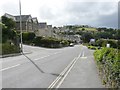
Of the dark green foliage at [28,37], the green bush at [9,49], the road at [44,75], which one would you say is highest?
the dark green foliage at [28,37]

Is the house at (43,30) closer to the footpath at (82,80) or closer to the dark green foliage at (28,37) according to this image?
the dark green foliage at (28,37)

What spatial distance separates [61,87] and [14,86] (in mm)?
1981

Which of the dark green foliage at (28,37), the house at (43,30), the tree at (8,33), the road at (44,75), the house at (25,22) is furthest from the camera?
the house at (43,30)

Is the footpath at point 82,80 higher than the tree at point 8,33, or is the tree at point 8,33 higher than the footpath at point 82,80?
the tree at point 8,33

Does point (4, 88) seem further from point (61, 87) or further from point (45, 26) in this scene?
point (45, 26)

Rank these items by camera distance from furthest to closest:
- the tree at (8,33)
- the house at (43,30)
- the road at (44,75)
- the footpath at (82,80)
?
the house at (43,30) < the tree at (8,33) < the road at (44,75) < the footpath at (82,80)

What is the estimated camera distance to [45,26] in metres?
154

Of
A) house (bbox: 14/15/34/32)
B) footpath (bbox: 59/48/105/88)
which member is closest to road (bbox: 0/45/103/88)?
footpath (bbox: 59/48/105/88)

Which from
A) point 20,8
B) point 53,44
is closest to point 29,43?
point 53,44

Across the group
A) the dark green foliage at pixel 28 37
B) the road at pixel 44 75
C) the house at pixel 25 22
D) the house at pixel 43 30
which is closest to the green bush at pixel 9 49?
the road at pixel 44 75

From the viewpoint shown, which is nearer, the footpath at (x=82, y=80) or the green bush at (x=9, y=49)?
the footpath at (x=82, y=80)

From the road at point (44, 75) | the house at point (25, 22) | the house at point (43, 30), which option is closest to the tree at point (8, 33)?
the road at point (44, 75)

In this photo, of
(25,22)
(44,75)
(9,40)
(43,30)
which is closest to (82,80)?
(44,75)

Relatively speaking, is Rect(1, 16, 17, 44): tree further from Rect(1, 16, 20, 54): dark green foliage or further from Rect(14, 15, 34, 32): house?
Rect(14, 15, 34, 32): house
